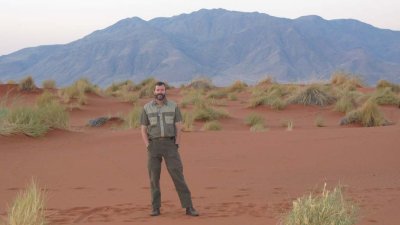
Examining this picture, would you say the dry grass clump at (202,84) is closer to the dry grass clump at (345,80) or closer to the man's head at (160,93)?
the dry grass clump at (345,80)

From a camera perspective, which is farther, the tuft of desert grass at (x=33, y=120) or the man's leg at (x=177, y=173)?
the tuft of desert grass at (x=33, y=120)

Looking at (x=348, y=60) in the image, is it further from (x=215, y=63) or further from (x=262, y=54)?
(x=215, y=63)

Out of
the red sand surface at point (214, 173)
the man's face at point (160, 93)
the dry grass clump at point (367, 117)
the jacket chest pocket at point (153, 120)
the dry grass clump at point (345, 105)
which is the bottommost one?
the red sand surface at point (214, 173)

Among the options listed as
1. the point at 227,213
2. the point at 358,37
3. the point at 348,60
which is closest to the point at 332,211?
the point at 227,213

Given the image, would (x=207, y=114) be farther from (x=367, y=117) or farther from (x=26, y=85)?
(x=26, y=85)

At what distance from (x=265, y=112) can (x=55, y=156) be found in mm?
13684

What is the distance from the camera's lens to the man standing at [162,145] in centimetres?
770

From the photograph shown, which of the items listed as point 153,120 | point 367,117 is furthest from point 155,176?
point 367,117

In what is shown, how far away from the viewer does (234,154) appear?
12.6 meters

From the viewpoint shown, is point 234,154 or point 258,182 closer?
point 258,182

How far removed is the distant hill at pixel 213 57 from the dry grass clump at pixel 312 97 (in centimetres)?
6313

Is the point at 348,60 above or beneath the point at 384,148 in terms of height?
above

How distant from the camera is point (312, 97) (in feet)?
84.2

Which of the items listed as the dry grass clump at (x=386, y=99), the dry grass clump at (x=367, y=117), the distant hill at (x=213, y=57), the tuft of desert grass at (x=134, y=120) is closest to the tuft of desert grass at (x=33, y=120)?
the tuft of desert grass at (x=134, y=120)
